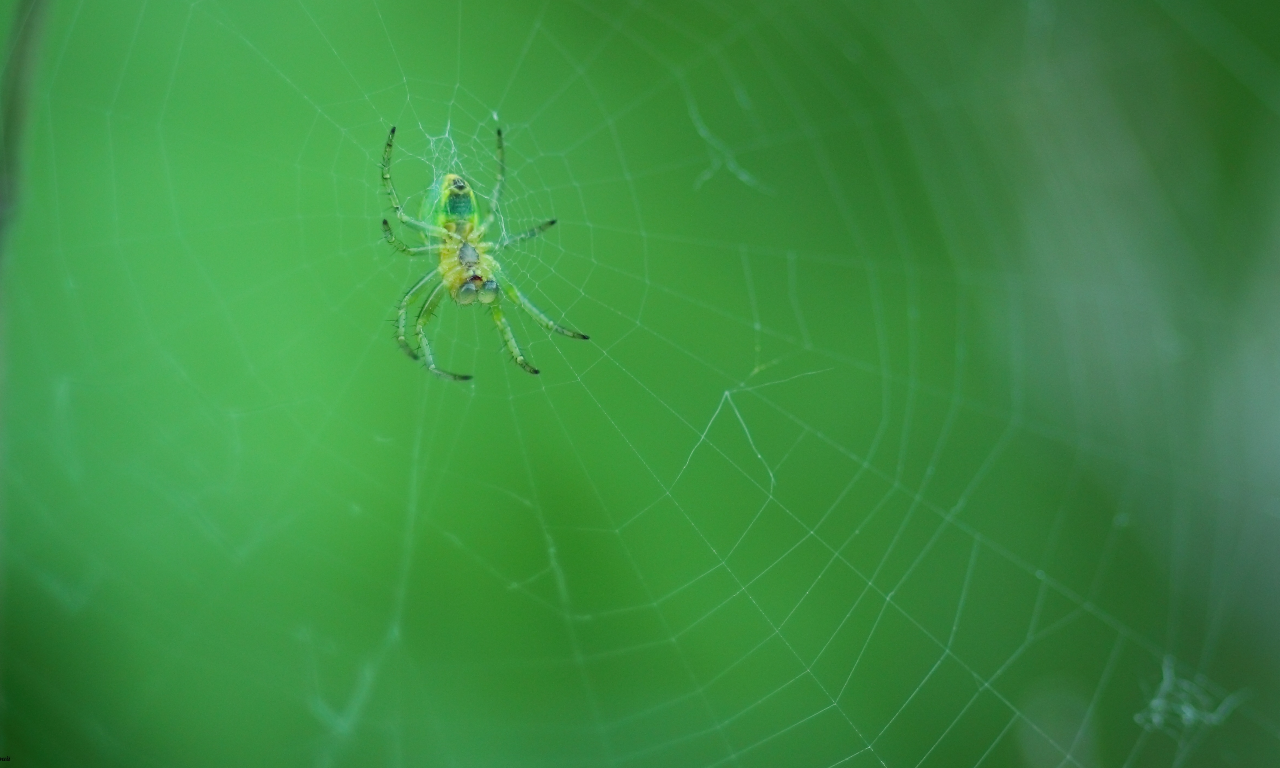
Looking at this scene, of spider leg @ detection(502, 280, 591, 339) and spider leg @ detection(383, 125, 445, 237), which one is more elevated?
spider leg @ detection(383, 125, 445, 237)

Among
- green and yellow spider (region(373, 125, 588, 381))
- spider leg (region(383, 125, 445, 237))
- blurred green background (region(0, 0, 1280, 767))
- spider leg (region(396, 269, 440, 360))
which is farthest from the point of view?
spider leg (region(396, 269, 440, 360))

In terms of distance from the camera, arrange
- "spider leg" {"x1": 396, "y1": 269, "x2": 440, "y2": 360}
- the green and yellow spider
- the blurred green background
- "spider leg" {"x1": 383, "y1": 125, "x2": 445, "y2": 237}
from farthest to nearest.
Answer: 1. "spider leg" {"x1": 396, "y1": 269, "x2": 440, "y2": 360}
2. the green and yellow spider
3. the blurred green background
4. "spider leg" {"x1": 383, "y1": 125, "x2": 445, "y2": 237}

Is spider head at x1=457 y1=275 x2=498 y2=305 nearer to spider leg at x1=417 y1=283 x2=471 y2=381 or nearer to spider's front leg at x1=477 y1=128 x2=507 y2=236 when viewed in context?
spider leg at x1=417 y1=283 x2=471 y2=381

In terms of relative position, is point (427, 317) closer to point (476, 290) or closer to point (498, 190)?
point (476, 290)

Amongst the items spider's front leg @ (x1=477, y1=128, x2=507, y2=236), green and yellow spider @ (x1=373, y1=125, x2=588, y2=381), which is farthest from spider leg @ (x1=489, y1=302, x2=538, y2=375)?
spider's front leg @ (x1=477, y1=128, x2=507, y2=236)

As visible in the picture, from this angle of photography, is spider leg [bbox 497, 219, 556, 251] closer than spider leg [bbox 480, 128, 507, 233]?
Yes

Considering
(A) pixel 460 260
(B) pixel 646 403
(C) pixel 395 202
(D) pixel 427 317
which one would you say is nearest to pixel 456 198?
(C) pixel 395 202

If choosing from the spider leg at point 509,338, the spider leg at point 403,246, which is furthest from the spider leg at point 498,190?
the spider leg at point 509,338

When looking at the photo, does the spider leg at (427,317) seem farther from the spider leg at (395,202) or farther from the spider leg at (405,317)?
the spider leg at (395,202)
